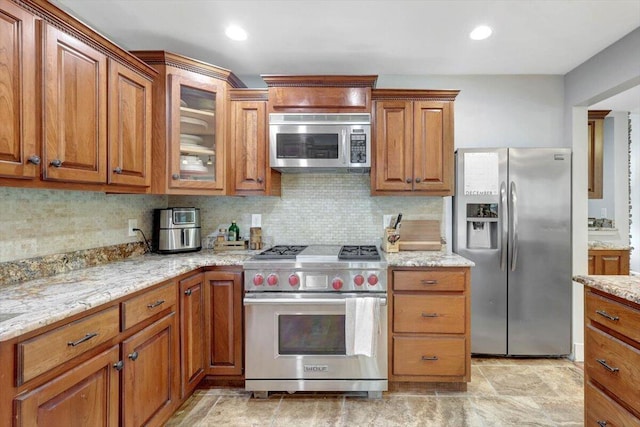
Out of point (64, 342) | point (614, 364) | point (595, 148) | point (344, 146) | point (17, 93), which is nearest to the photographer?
point (64, 342)

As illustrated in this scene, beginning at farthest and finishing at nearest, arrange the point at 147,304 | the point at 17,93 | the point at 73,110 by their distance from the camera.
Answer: the point at 147,304
the point at 73,110
the point at 17,93

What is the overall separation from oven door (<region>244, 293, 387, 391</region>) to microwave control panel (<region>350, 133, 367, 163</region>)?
1.02 metres

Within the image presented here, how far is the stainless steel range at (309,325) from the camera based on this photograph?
2.25 metres

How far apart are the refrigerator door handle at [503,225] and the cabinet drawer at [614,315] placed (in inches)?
44.2

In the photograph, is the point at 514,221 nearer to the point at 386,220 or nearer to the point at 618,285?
the point at 386,220

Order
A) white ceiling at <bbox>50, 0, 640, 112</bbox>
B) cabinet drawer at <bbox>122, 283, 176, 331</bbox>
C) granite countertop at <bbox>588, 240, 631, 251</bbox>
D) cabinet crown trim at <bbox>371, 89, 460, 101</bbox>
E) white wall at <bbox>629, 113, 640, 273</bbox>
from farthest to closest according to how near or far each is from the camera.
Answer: white wall at <bbox>629, 113, 640, 273</bbox> < granite countertop at <bbox>588, 240, 631, 251</bbox> < cabinet crown trim at <bbox>371, 89, 460, 101</bbox> < white ceiling at <bbox>50, 0, 640, 112</bbox> < cabinet drawer at <bbox>122, 283, 176, 331</bbox>

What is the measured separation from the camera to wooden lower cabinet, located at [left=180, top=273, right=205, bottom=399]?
2098mm

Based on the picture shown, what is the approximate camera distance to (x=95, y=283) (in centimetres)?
166

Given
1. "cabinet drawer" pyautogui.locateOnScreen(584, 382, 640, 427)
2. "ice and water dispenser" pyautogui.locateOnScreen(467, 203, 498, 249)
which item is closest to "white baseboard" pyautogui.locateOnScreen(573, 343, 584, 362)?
"ice and water dispenser" pyautogui.locateOnScreen(467, 203, 498, 249)

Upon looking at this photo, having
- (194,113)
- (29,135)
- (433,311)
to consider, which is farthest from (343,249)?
(29,135)

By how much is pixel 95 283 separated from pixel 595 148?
4839 mm

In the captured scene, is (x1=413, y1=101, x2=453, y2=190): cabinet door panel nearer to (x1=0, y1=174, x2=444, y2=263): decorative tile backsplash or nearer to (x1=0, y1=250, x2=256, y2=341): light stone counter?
(x1=0, y1=174, x2=444, y2=263): decorative tile backsplash

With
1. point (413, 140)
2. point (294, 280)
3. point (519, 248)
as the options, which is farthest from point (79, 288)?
point (519, 248)

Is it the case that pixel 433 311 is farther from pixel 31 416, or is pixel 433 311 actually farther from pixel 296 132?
pixel 31 416
